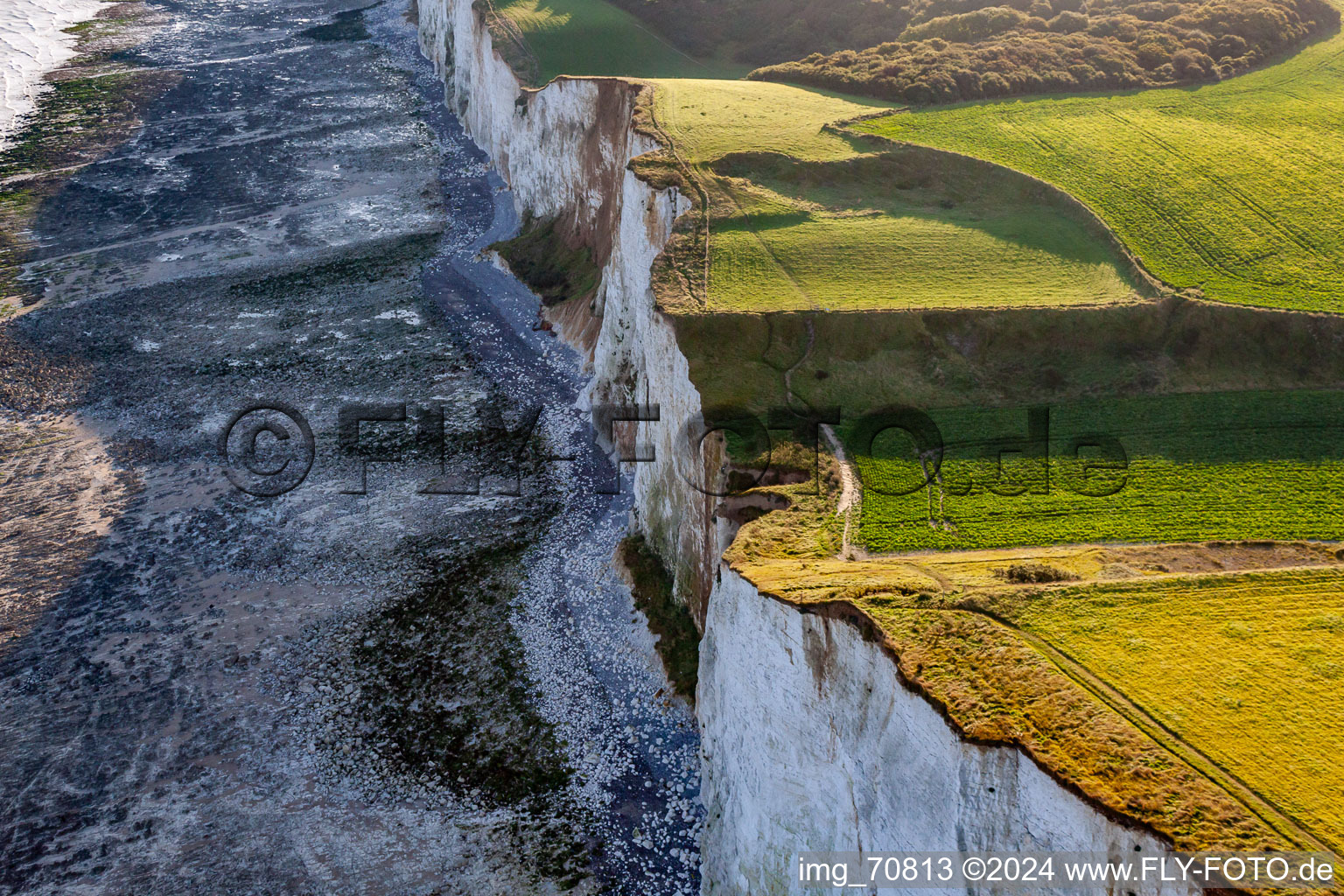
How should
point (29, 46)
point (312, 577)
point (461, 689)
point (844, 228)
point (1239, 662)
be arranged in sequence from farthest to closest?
point (29, 46)
point (844, 228)
point (312, 577)
point (461, 689)
point (1239, 662)

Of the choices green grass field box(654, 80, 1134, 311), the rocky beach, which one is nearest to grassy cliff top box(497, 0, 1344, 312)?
green grass field box(654, 80, 1134, 311)

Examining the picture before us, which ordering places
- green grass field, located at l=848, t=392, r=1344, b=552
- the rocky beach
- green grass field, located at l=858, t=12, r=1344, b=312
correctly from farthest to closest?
green grass field, located at l=858, t=12, r=1344, b=312 → the rocky beach → green grass field, located at l=848, t=392, r=1344, b=552

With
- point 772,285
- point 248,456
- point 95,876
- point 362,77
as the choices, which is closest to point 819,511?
point 772,285

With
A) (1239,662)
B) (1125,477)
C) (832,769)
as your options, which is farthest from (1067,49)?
(832,769)

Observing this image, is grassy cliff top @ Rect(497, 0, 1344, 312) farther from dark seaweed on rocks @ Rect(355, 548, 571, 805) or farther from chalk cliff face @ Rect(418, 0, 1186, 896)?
dark seaweed on rocks @ Rect(355, 548, 571, 805)

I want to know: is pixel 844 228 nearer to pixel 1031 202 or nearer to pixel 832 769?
pixel 1031 202

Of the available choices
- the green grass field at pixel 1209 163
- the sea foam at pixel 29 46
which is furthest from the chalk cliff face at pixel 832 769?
the sea foam at pixel 29 46

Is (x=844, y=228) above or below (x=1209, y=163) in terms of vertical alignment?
below
